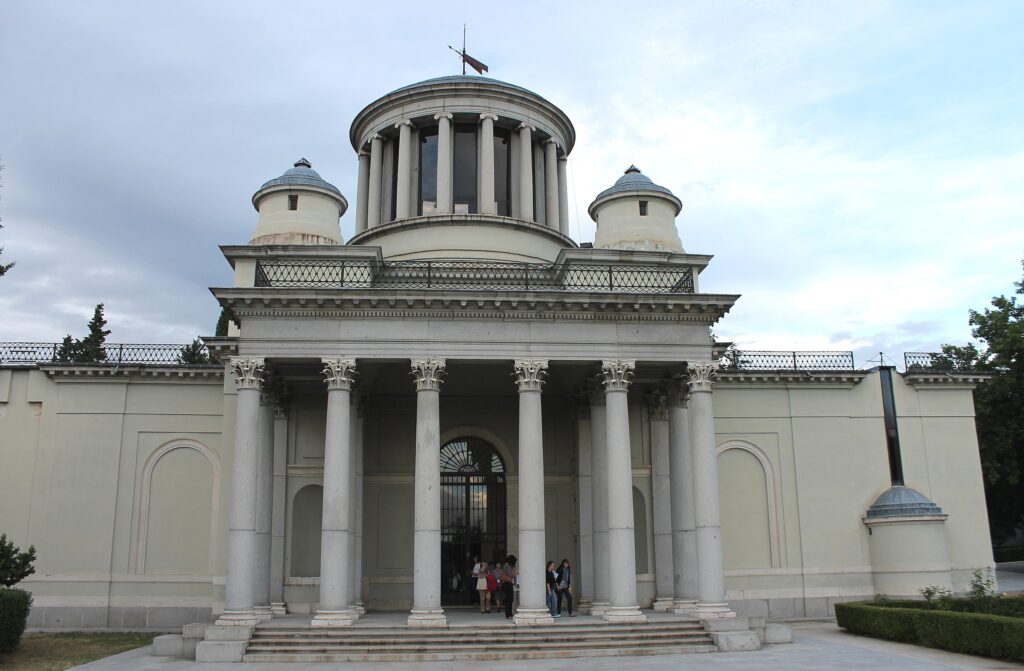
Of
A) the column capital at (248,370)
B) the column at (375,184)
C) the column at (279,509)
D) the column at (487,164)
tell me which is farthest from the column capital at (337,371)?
the column at (375,184)

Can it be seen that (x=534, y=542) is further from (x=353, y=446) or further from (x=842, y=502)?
(x=842, y=502)

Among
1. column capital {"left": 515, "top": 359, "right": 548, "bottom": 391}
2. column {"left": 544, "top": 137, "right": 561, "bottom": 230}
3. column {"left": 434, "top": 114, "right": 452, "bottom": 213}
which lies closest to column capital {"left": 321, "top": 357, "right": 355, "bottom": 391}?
column capital {"left": 515, "top": 359, "right": 548, "bottom": 391}

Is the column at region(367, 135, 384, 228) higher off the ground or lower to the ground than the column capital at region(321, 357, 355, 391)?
higher

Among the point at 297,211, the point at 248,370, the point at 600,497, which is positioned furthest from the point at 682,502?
the point at 297,211

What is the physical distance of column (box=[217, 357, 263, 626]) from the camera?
825 inches

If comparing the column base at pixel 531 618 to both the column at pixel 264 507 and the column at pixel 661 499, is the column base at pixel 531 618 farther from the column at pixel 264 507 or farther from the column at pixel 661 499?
the column at pixel 264 507

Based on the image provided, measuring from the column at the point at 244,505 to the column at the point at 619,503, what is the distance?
943 centimetres

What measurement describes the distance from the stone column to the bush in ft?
49.3

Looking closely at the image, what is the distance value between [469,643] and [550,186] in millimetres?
18443

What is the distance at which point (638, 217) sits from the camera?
29.4 m

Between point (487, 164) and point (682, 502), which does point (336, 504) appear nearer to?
Answer: point (682, 502)

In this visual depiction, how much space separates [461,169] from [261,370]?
12.7 meters

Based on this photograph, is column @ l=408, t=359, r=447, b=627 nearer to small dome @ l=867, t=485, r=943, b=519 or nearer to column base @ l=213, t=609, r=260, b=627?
column base @ l=213, t=609, r=260, b=627

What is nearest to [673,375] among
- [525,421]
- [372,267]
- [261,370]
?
[525,421]
